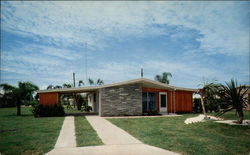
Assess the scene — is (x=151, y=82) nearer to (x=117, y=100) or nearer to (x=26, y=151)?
(x=117, y=100)

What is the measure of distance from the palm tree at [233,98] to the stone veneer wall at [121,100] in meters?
8.64

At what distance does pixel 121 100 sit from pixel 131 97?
1.02 m

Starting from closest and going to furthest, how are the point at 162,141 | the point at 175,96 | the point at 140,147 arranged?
the point at 140,147 → the point at 162,141 → the point at 175,96

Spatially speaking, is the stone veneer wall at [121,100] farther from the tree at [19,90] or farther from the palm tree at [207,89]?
the tree at [19,90]

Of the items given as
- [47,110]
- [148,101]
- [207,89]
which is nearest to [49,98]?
[47,110]

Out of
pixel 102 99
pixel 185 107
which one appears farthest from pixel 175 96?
pixel 102 99

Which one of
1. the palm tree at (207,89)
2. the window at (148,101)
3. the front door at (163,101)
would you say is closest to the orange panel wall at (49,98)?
the window at (148,101)

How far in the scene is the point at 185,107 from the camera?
21891 mm

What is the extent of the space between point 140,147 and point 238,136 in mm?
4540

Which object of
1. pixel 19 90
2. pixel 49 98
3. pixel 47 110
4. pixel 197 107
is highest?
pixel 19 90

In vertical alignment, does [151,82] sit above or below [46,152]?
above

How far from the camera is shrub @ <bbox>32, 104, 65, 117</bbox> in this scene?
57.5ft

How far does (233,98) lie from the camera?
10469mm

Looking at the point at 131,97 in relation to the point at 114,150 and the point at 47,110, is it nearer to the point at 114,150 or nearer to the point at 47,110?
the point at 47,110
